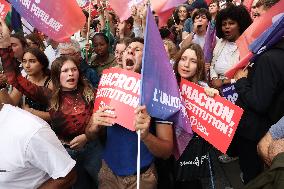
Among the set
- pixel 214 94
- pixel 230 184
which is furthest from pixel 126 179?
pixel 230 184

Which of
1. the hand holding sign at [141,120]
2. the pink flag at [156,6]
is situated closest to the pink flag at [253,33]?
the pink flag at [156,6]

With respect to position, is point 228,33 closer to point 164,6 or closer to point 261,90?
point 164,6

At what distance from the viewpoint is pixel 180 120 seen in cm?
256

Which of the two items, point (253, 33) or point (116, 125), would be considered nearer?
point (116, 125)

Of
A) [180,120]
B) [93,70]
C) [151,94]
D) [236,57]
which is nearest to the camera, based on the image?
[151,94]

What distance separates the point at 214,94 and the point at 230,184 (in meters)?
1.89

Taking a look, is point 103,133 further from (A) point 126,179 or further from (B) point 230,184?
(B) point 230,184

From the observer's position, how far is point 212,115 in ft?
9.33

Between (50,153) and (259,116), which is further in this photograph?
(259,116)

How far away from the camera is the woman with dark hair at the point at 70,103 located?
128 inches

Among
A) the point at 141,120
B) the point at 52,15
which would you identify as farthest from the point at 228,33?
the point at 141,120

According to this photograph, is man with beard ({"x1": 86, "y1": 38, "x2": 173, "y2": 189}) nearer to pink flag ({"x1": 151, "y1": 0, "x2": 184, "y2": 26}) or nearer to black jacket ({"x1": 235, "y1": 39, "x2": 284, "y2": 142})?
black jacket ({"x1": 235, "y1": 39, "x2": 284, "y2": 142})

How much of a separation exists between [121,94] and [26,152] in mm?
866

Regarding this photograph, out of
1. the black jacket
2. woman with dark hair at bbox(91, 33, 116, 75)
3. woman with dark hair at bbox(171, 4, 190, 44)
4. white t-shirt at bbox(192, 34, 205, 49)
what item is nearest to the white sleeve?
the black jacket
